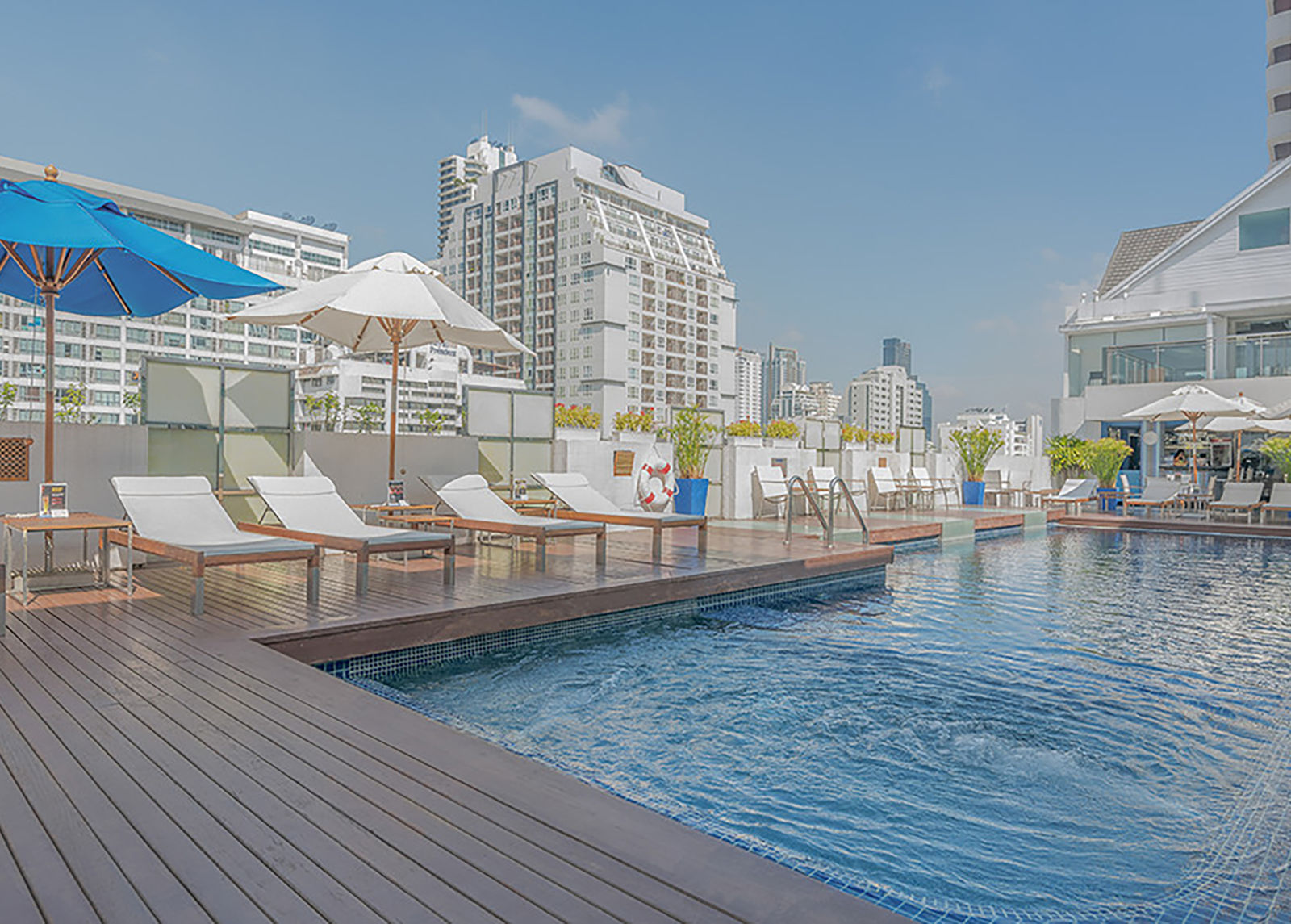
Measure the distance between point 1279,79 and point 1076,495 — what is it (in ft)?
126

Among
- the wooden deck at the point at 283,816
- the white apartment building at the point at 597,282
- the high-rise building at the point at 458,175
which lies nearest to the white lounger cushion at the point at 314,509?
the wooden deck at the point at 283,816

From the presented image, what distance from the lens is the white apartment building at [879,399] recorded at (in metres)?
172

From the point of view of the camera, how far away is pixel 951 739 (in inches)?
138

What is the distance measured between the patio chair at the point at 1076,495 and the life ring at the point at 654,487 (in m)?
9.43

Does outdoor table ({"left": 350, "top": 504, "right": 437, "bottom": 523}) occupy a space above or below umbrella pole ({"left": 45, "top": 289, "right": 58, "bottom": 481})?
below

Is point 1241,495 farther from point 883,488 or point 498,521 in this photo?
point 498,521

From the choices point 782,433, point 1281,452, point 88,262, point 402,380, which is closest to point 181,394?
point 88,262

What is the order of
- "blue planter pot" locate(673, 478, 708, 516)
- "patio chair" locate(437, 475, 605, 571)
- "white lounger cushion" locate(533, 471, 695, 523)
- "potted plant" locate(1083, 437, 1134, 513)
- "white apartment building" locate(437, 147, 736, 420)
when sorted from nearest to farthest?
"patio chair" locate(437, 475, 605, 571) → "white lounger cushion" locate(533, 471, 695, 523) → "blue planter pot" locate(673, 478, 708, 516) → "potted plant" locate(1083, 437, 1134, 513) → "white apartment building" locate(437, 147, 736, 420)

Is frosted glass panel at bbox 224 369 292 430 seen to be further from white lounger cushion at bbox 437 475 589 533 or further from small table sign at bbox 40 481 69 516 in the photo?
small table sign at bbox 40 481 69 516

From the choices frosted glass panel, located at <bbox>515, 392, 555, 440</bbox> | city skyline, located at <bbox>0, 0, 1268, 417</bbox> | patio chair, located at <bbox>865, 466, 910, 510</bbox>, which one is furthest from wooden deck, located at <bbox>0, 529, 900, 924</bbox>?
city skyline, located at <bbox>0, 0, 1268, 417</bbox>

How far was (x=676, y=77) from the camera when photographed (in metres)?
27.8

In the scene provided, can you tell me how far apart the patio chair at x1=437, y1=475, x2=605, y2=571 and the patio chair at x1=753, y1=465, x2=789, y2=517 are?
4.99m

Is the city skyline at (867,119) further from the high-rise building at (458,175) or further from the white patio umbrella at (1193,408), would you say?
the high-rise building at (458,175)

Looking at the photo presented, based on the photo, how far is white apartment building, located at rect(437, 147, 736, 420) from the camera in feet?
236
